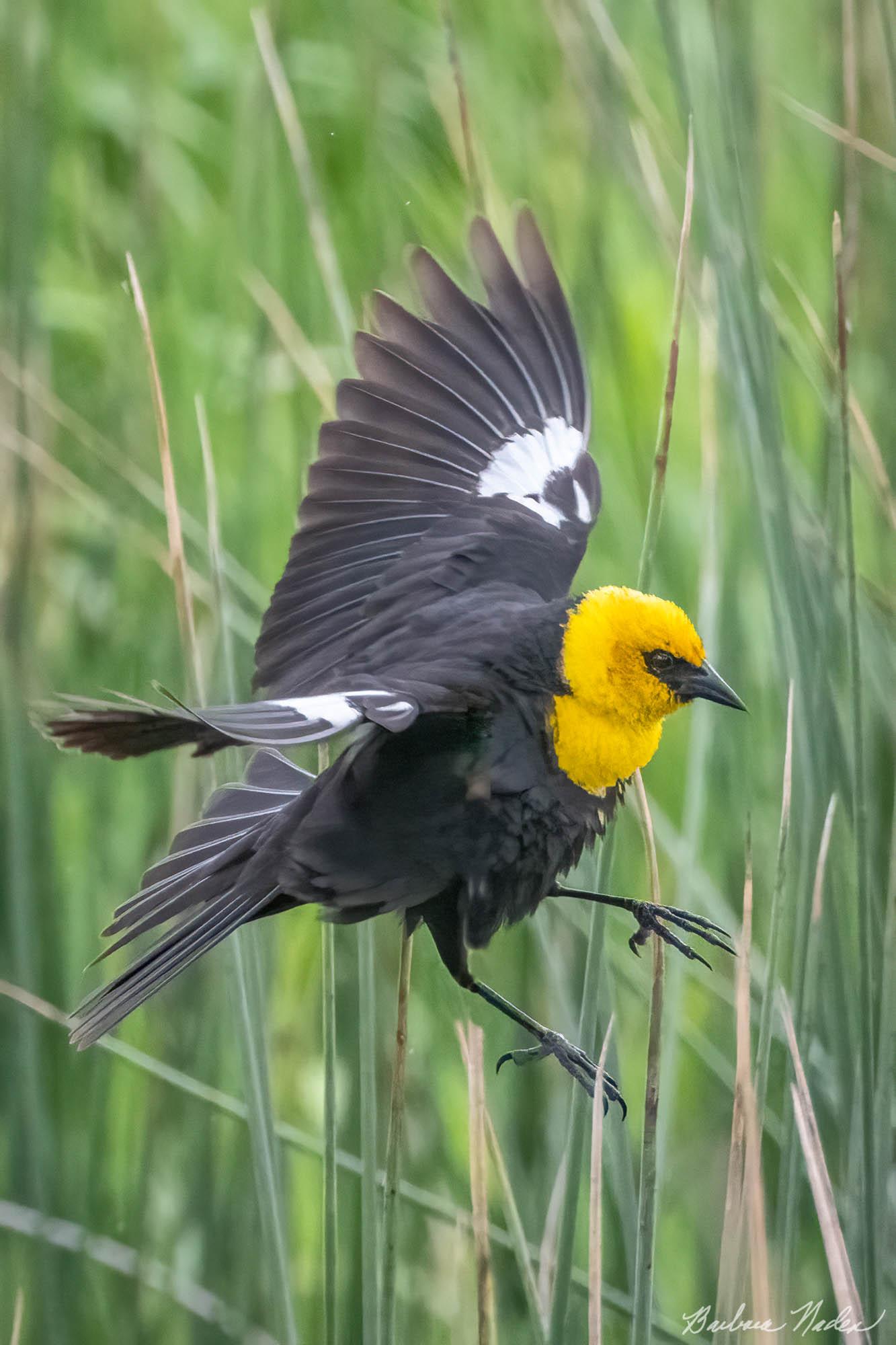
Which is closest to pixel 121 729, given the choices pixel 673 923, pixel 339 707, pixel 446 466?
pixel 339 707

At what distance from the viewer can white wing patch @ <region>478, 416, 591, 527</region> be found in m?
1.39

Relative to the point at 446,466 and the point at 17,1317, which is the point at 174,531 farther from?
the point at 17,1317

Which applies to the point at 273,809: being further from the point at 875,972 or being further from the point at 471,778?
the point at 875,972

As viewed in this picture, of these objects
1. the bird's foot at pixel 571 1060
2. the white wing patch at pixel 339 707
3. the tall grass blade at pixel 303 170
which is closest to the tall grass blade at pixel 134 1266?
the bird's foot at pixel 571 1060

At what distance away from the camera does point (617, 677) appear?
3.38ft

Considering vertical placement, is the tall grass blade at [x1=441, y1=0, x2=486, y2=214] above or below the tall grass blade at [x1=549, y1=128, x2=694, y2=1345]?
above

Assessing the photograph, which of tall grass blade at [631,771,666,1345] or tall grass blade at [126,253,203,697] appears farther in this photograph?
tall grass blade at [126,253,203,697]

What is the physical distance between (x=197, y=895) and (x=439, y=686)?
226 millimetres

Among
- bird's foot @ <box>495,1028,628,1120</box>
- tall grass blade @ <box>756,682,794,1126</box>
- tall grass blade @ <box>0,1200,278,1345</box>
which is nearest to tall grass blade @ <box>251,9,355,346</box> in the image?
tall grass blade @ <box>756,682,794,1126</box>

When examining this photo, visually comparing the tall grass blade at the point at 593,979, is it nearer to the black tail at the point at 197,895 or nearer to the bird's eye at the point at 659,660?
the bird's eye at the point at 659,660

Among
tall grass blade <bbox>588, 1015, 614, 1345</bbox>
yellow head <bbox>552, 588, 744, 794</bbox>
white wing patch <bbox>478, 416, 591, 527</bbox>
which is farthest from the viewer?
white wing patch <bbox>478, 416, 591, 527</bbox>

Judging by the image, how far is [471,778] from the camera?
39.4 inches

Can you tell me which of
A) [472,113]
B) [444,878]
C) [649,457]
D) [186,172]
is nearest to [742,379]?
[649,457]
